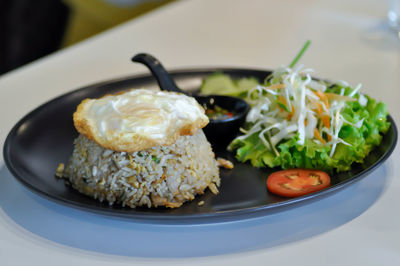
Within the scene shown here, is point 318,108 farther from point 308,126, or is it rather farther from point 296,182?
point 296,182

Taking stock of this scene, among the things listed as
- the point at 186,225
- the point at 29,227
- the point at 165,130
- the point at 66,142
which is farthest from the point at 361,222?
the point at 66,142

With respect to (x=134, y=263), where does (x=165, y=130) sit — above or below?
above

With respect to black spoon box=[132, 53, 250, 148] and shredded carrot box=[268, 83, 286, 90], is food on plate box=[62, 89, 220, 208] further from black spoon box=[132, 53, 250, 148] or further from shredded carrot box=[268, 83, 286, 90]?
shredded carrot box=[268, 83, 286, 90]

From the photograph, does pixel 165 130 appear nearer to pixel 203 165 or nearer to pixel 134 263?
pixel 203 165

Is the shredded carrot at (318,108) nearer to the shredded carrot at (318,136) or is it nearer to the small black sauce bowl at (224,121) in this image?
the shredded carrot at (318,136)

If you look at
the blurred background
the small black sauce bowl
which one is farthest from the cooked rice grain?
the blurred background

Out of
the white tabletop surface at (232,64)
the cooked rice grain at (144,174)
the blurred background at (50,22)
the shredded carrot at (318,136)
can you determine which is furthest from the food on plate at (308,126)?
the blurred background at (50,22)

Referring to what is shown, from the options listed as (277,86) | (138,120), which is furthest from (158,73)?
(138,120)
